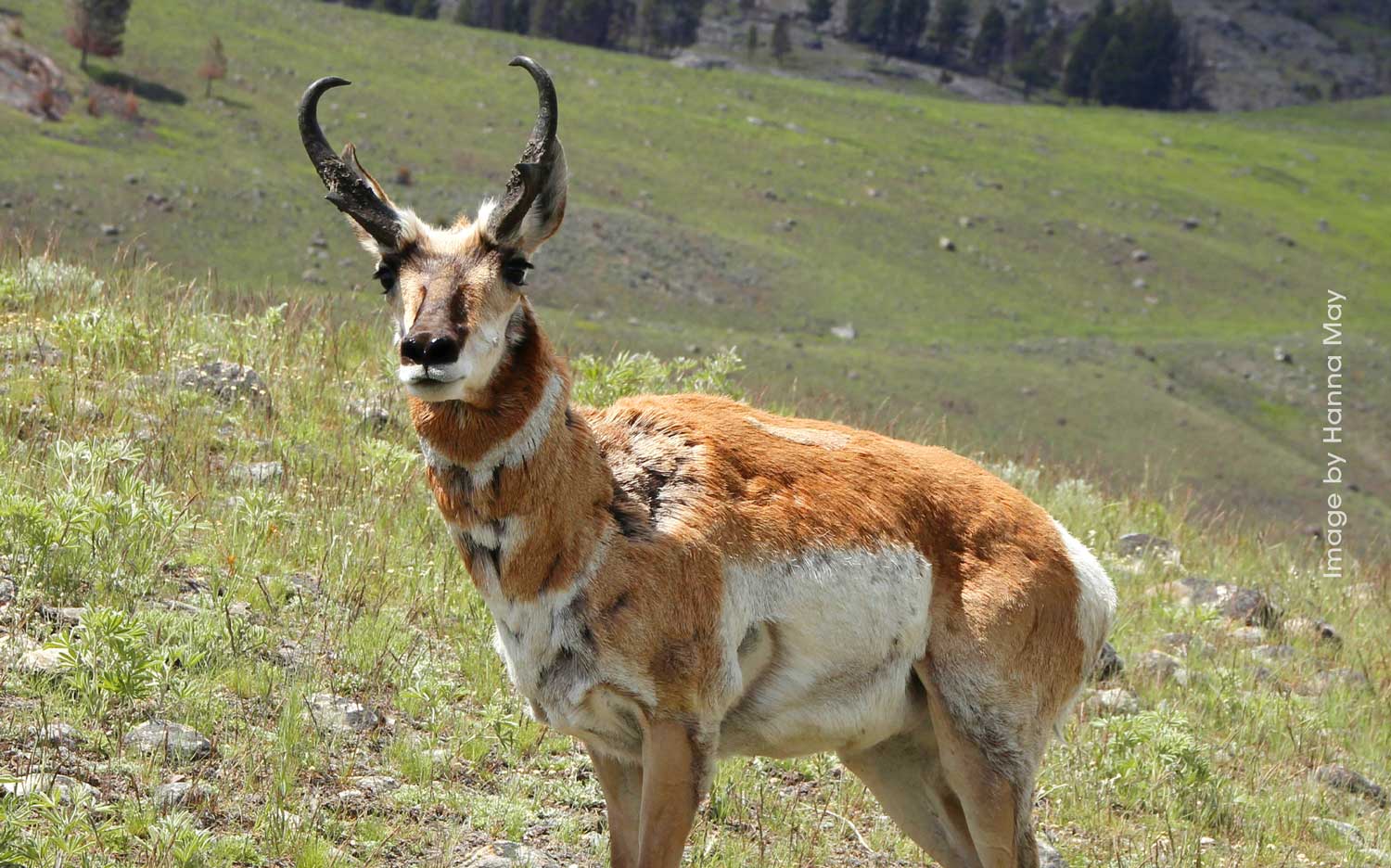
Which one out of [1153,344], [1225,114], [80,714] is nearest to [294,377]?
[80,714]

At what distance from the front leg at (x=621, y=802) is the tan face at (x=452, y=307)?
1535 mm

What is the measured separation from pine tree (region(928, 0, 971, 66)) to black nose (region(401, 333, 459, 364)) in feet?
338

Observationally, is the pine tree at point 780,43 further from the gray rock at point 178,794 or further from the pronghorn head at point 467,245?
the gray rock at point 178,794

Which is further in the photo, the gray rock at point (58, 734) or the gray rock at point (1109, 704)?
the gray rock at point (1109, 704)

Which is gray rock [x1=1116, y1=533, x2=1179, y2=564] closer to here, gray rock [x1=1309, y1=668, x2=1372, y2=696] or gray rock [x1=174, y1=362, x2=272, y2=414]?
gray rock [x1=1309, y1=668, x2=1372, y2=696]

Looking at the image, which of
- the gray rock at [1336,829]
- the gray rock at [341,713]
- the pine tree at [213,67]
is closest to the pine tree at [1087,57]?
the pine tree at [213,67]

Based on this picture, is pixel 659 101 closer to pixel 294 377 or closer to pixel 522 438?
pixel 294 377

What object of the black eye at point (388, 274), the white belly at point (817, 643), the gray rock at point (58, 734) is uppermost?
the black eye at point (388, 274)

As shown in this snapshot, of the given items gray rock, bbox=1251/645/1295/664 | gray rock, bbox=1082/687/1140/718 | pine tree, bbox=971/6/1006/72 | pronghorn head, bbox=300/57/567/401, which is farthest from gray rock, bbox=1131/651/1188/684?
pine tree, bbox=971/6/1006/72

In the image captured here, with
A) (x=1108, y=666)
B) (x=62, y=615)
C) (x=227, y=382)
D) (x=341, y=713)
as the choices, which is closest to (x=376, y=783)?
(x=341, y=713)

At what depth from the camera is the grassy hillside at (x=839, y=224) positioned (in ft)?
123

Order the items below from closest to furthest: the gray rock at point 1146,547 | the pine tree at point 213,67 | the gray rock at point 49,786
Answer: the gray rock at point 49,786, the gray rock at point 1146,547, the pine tree at point 213,67

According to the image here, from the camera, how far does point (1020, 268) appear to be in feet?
178

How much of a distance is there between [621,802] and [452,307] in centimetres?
200
